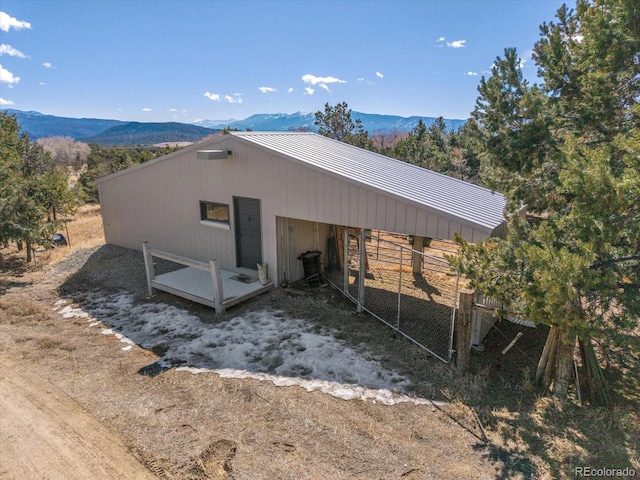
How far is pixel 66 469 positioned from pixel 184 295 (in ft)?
15.4

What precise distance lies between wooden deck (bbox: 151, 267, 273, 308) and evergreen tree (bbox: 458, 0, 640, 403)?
522 centimetres

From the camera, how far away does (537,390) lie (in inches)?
206

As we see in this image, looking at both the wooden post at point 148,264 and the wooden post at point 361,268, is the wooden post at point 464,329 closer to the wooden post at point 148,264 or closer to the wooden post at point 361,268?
the wooden post at point 361,268

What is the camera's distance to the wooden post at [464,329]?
5.45m

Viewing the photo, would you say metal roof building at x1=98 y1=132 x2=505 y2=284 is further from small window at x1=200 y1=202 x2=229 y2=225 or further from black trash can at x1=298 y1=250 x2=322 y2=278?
black trash can at x1=298 y1=250 x2=322 y2=278

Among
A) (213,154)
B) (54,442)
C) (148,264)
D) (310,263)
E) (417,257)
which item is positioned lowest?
(54,442)

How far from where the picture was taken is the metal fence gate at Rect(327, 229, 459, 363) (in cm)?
673

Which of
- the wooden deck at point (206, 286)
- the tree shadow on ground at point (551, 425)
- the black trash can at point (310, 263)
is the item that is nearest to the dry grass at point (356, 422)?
the tree shadow on ground at point (551, 425)

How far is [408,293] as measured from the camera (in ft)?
29.4

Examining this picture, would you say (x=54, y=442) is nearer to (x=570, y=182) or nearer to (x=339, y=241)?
(x=570, y=182)

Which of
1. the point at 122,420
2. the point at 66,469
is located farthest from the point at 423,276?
the point at 66,469

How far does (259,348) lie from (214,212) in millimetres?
4951

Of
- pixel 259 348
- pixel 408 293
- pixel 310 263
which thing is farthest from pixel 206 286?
pixel 408 293

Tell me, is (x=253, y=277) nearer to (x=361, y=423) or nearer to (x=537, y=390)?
(x=361, y=423)
